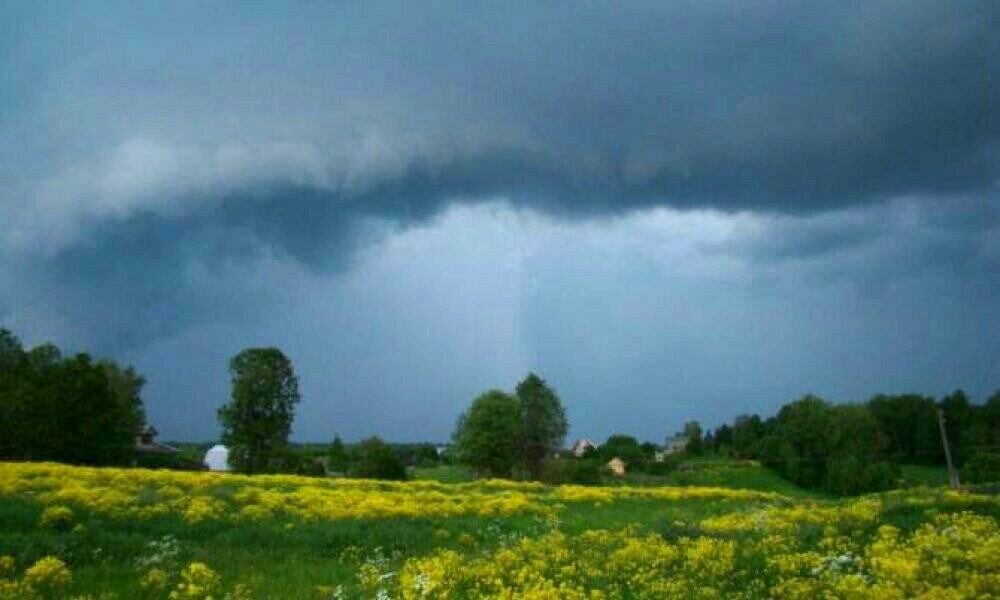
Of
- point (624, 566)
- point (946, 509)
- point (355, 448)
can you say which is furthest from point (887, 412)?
point (624, 566)

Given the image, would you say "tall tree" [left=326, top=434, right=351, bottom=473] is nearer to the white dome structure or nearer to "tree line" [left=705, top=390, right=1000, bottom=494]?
the white dome structure

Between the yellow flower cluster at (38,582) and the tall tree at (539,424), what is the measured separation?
82.7 m

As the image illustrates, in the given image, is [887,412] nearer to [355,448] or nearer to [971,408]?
[971,408]

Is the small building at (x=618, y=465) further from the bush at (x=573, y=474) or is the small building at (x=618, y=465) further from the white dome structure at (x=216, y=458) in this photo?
the white dome structure at (x=216, y=458)

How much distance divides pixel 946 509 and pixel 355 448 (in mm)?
89162

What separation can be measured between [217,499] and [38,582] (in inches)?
580

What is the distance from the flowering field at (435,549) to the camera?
12.7 metres

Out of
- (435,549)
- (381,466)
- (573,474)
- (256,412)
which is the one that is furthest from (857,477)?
(435,549)

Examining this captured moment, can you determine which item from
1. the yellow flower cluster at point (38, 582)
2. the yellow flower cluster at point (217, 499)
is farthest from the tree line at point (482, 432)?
the yellow flower cluster at point (38, 582)

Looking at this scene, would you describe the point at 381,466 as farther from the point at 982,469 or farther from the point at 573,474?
the point at 982,469

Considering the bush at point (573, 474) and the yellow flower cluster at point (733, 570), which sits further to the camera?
the bush at point (573, 474)

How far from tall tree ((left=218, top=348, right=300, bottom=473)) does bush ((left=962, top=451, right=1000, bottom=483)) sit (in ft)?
251

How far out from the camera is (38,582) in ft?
48.3

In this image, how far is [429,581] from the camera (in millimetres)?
13039
